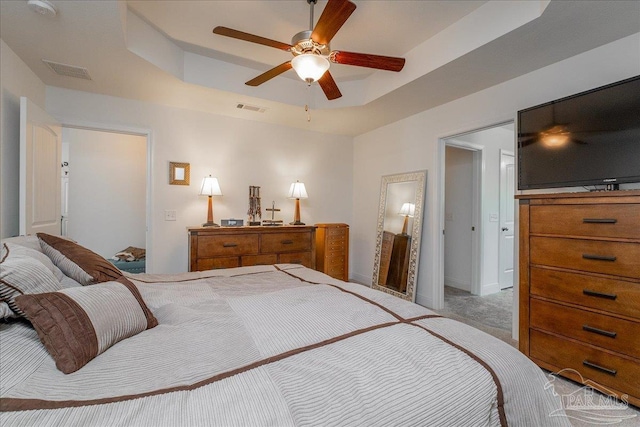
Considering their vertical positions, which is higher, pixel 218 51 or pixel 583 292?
pixel 218 51

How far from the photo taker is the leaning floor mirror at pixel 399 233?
11.8 feet

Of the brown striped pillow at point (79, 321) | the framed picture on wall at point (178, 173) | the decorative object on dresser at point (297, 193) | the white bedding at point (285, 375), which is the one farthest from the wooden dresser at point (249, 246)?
the brown striped pillow at point (79, 321)

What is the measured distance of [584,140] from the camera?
2.00m

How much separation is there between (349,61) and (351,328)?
77.0 inches

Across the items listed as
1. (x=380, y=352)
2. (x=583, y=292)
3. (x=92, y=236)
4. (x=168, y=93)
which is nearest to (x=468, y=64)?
(x=583, y=292)

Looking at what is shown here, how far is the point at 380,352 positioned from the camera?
92cm

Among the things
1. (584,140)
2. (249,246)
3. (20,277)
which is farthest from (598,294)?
(249,246)

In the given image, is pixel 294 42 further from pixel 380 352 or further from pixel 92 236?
pixel 92 236

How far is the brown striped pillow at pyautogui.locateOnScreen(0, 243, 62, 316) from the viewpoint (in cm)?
91

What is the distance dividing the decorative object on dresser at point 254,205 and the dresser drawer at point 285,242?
512 mm

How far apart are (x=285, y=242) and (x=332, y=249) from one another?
0.82 metres

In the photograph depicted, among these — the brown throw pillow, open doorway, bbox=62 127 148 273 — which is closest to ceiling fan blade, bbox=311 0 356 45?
the brown throw pillow

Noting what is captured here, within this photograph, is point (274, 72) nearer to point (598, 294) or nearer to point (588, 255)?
point (588, 255)

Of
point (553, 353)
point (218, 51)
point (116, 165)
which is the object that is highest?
point (218, 51)
